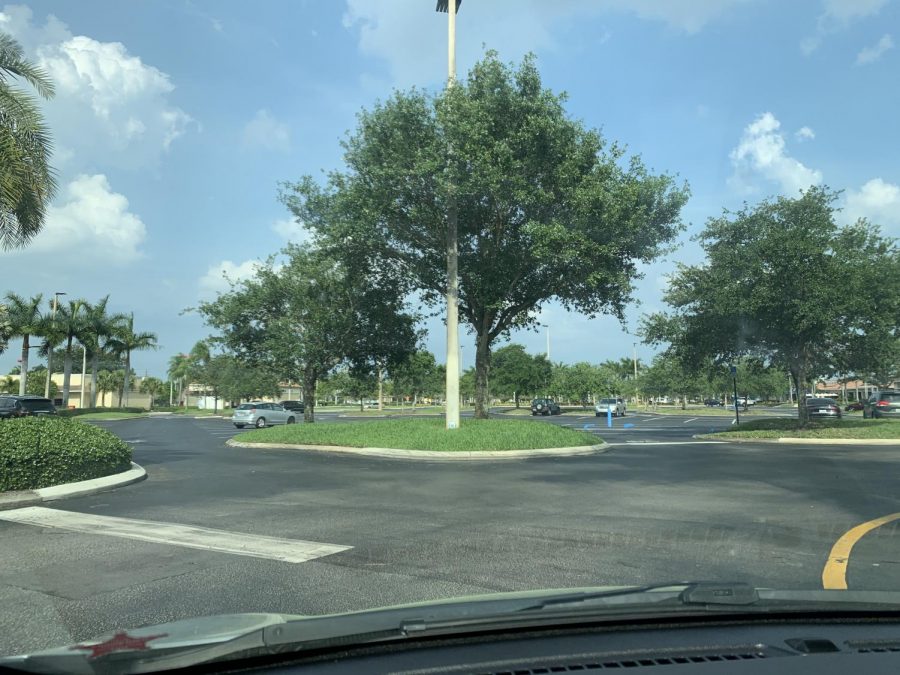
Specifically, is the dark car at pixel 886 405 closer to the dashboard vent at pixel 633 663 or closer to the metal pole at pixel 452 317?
the metal pole at pixel 452 317

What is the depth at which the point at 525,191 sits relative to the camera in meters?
18.4

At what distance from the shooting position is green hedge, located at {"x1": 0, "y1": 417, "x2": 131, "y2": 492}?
35.6ft

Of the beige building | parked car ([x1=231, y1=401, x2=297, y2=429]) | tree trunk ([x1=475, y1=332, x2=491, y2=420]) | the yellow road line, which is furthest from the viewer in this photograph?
the beige building

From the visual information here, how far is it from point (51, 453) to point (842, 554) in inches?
452

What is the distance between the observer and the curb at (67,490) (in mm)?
10055

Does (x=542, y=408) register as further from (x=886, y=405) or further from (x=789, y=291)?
(x=789, y=291)

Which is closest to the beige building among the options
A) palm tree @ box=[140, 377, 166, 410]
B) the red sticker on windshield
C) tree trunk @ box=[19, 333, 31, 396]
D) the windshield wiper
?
palm tree @ box=[140, 377, 166, 410]

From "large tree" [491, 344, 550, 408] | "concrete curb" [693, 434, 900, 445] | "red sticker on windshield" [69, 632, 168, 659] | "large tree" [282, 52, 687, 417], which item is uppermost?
"large tree" [282, 52, 687, 417]

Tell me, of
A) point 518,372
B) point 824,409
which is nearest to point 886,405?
point 824,409

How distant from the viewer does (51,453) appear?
11461 millimetres

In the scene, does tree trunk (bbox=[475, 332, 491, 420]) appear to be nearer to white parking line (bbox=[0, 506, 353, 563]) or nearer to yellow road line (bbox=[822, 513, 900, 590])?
white parking line (bbox=[0, 506, 353, 563])

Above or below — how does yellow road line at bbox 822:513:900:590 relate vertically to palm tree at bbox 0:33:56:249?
below

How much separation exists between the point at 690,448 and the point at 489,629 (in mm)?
19163

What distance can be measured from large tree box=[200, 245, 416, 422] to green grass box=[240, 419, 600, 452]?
4.43m
